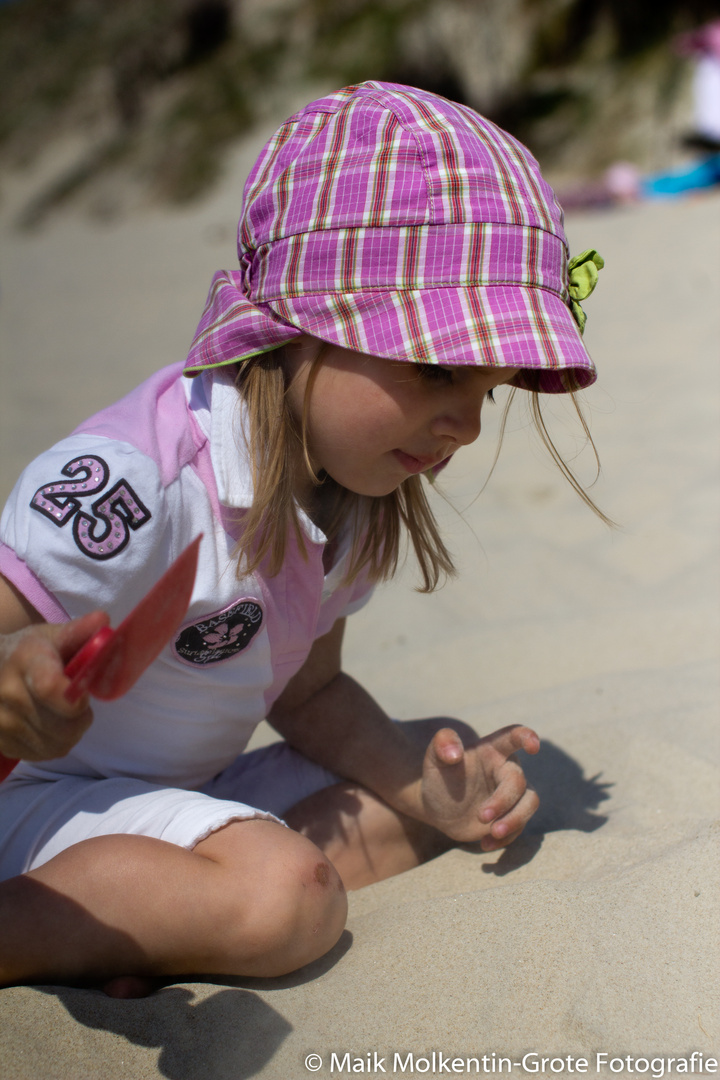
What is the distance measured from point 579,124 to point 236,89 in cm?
461

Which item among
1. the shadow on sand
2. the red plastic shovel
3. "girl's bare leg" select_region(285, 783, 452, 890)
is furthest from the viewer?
"girl's bare leg" select_region(285, 783, 452, 890)

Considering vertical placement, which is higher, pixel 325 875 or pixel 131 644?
pixel 131 644

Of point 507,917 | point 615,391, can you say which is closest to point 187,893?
point 507,917

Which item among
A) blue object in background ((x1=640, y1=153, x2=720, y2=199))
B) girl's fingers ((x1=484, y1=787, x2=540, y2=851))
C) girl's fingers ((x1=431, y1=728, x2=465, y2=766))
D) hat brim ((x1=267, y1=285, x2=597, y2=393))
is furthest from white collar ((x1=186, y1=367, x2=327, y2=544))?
blue object in background ((x1=640, y1=153, x2=720, y2=199))

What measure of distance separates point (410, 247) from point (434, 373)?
16 centimetres

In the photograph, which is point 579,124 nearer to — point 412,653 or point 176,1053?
point 412,653

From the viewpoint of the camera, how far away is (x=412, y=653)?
6.90 feet

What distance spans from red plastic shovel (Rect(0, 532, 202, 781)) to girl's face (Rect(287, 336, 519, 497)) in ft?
1.29

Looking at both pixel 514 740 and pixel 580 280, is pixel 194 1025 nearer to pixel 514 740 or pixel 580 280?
pixel 514 740

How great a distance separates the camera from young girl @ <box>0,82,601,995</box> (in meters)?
1.12

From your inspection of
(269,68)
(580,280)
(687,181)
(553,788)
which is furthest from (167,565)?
(269,68)

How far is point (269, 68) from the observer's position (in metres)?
10.7

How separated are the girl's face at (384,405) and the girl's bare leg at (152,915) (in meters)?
0.54

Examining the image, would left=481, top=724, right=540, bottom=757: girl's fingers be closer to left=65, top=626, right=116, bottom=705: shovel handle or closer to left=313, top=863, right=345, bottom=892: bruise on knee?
left=313, top=863, right=345, bottom=892: bruise on knee
